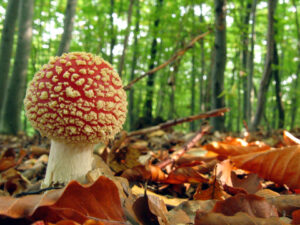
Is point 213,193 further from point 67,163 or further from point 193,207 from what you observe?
point 67,163

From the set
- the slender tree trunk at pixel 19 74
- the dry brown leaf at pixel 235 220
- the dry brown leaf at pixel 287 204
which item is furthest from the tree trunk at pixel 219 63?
the slender tree trunk at pixel 19 74

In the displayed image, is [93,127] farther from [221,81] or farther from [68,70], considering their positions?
[221,81]

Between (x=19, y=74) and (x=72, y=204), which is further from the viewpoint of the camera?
(x=19, y=74)

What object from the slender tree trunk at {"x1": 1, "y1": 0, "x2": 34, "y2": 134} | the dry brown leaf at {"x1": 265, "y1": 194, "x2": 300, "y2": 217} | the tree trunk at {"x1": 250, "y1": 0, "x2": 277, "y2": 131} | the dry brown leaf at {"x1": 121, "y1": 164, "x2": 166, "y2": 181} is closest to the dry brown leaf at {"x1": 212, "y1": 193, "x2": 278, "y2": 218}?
the dry brown leaf at {"x1": 265, "y1": 194, "x2": 300, "y2": 217}

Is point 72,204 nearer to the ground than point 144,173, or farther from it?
farther from it

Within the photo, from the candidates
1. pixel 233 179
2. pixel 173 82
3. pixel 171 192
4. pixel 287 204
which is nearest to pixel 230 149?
pixel 233 179

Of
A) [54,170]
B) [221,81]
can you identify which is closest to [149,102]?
[221,81]

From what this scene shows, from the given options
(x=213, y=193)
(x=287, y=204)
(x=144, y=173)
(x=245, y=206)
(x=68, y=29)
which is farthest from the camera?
(x=68, y=29)

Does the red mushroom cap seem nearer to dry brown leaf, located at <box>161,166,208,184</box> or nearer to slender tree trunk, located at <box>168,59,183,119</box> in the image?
dry brown leaf, located at <box>161,166,208,184</box>
